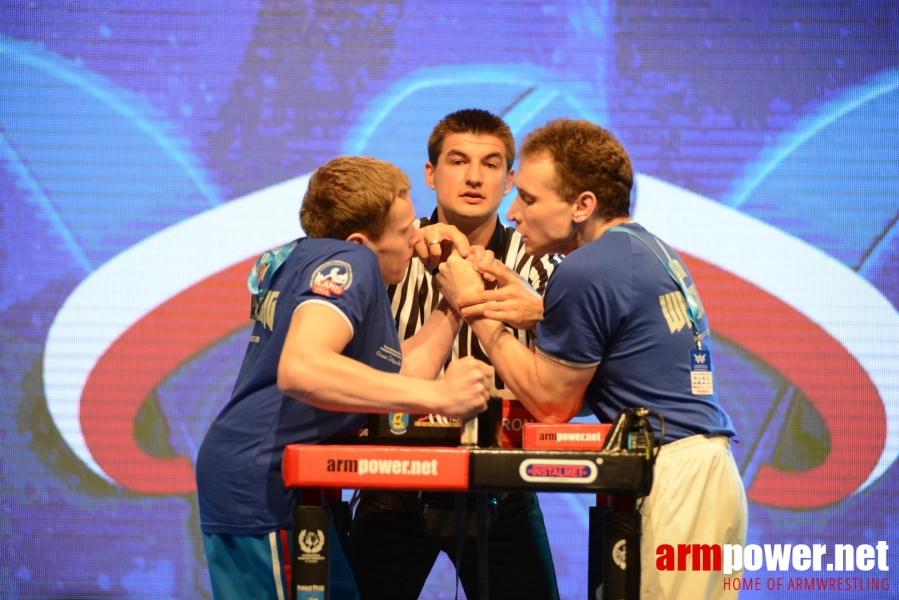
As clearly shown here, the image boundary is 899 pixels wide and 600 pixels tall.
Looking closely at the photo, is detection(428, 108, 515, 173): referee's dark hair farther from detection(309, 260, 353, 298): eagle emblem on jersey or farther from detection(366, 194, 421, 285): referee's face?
detection(309, 260, 353, 298): eagle emblem on jersey

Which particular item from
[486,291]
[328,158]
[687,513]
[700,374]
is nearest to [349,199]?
[486,291]

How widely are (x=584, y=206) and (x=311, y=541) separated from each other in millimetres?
1026

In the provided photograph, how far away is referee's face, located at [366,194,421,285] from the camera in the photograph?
205 cm

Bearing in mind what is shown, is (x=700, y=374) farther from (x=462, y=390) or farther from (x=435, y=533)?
(x=435, y=533)

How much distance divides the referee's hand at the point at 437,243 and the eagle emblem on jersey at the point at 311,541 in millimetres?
990

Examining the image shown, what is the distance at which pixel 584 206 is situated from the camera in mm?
2176

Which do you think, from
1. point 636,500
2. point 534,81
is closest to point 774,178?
point 534,81

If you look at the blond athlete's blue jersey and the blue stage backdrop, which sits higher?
the blue stage backdrop

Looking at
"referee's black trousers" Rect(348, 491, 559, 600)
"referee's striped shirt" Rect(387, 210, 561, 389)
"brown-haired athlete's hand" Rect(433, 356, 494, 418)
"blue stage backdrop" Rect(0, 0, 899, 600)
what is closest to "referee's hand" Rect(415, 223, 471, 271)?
"referee's striped shirt" Rect(387, 210, 561, 389)

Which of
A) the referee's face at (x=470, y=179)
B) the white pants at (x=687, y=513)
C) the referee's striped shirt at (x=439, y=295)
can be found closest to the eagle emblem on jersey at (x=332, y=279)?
the white pants at (x=687, y=513)

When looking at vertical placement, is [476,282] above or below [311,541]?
above

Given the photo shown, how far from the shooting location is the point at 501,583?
2.53 metres

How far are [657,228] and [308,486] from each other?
2.85 m

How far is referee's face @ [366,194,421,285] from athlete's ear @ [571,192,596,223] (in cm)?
40
